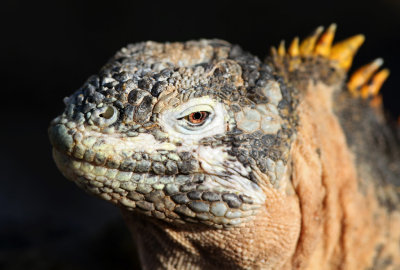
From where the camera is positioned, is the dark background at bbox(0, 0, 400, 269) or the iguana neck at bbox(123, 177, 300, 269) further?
the dark background at bbox(0, 0, 400, 269)

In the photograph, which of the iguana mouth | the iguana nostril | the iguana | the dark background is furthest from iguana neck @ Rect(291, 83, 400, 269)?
the dark background

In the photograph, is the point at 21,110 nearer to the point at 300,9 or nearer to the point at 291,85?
the point at 300,9

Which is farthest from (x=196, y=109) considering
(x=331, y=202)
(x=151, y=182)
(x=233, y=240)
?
(x=331, y=202)

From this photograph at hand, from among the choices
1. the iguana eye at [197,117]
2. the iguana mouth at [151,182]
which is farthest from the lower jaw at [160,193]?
the iguana eye at [197,117]

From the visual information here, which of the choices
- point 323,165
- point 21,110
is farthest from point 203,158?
point 21,110

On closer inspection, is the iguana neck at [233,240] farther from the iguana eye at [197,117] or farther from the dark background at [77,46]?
the dark background at [77,46]

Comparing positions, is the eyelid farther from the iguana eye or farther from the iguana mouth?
the iguana mouth

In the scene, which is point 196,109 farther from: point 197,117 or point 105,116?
point 105,116

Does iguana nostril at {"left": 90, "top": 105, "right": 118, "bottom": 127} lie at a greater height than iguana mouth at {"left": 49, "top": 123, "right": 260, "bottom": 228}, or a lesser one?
greater
